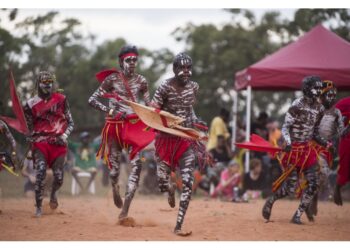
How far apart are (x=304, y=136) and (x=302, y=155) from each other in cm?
29

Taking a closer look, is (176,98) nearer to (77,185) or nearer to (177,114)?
(177,114)

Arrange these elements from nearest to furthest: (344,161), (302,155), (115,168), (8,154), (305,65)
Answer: (115,168) < (302,155) < (8,154) < (344,161) < (305,65)

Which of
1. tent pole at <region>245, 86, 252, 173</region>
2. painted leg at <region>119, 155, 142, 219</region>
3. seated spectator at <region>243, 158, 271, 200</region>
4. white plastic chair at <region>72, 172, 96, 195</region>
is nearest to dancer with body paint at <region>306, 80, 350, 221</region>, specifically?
painted leg at <region>119, 155, 142, 219</region>

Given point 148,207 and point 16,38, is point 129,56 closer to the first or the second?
point 148,207

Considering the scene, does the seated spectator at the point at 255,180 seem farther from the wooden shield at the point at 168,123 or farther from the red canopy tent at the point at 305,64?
the wooden shield at the point at 168,123

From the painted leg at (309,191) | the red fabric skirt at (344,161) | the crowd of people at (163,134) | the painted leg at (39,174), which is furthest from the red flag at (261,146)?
the painted leg at (39,174)

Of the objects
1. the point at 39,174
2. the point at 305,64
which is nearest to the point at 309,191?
the point at 39,174

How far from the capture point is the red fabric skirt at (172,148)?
8.80 meters

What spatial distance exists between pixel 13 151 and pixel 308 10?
1620 centimetres

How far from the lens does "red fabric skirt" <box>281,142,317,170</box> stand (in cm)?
1005

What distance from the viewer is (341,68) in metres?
15.0

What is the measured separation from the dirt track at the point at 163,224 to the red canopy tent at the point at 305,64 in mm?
3142

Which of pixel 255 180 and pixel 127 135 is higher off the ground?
pixel 127 135

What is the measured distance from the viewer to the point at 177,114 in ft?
29.3
